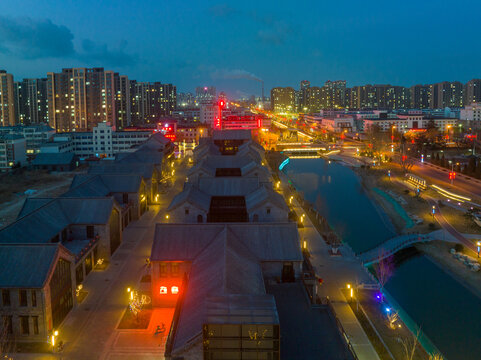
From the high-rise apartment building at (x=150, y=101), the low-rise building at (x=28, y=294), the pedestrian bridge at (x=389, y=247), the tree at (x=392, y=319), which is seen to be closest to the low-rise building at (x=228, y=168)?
the pedestrian bridge at (x=389, y=247)

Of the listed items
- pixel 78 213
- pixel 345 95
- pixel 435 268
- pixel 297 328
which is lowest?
pixel 435 268

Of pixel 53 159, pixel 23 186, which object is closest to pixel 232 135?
pixel 53 159

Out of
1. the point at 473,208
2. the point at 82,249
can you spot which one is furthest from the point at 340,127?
the point at 82,249

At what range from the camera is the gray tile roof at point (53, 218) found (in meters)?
15.6

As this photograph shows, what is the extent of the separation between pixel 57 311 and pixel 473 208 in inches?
972

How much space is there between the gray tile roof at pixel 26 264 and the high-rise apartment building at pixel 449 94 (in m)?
137

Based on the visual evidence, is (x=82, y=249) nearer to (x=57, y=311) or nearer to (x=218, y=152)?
(x=57, y=311)

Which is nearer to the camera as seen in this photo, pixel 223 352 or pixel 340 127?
pixel 223 352

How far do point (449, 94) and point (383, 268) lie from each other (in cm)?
12808

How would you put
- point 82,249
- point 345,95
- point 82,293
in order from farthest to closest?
point 345,95 < point 82,249 < point 82,293

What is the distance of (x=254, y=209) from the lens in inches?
840

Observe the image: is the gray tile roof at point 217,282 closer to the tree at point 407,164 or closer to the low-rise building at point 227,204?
the low-rise building at point 227,204

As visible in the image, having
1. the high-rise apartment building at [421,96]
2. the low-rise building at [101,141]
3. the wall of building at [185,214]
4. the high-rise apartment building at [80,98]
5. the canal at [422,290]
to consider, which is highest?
the high-rise apartment building at [421,96]

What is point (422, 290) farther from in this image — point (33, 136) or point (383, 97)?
point (383, 97)
